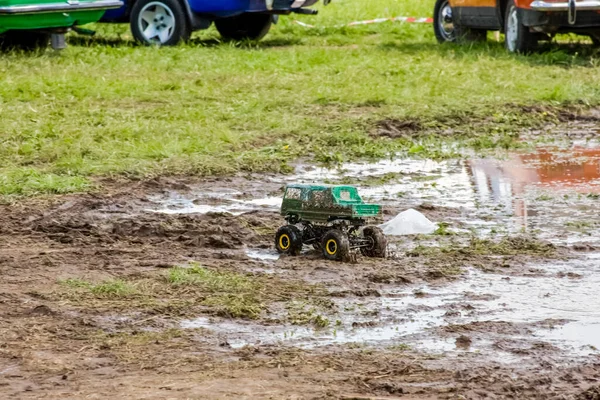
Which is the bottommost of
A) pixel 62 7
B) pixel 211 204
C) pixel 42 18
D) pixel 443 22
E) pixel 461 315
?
pixel 443 22

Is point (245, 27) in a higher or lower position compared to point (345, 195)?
lower

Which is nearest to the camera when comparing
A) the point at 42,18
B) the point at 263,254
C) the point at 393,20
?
the point at 263,254

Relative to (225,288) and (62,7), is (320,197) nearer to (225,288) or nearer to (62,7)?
(225,288)

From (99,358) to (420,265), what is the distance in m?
2.10

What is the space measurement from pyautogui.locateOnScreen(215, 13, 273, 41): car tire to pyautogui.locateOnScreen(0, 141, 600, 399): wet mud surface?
995cm

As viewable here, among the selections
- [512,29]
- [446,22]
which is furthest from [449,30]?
[512,29]

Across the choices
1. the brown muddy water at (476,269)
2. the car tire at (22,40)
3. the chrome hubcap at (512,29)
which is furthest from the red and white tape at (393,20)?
the brown muddy water at (476,269)

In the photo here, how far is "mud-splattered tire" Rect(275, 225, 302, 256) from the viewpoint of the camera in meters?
6.76

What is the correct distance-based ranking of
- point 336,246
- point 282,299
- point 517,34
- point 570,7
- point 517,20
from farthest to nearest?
point 517,34, point 517,20, point 570,7, point 336,246, point 282,299

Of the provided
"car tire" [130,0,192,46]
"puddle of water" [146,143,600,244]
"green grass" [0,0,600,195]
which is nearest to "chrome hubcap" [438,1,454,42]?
"green grass" [0,0,600,195]

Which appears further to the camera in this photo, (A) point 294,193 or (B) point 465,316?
(A) point 294,193

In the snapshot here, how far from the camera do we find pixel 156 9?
1717 cm

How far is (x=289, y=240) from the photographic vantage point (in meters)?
6.76

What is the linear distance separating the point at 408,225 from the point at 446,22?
1118cm
